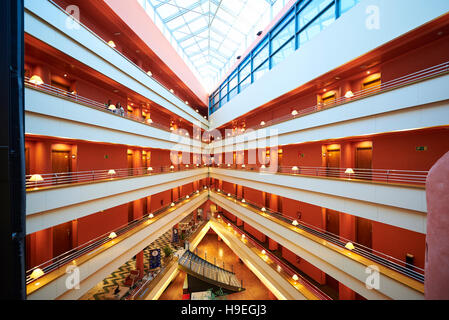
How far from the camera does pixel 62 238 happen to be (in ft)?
26.6

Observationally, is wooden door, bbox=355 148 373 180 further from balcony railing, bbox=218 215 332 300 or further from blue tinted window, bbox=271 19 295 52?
blue tinted window, bbox=271 19 295 52

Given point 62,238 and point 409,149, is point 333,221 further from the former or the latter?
point 62,238

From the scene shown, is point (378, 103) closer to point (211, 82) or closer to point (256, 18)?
point (256, 18)

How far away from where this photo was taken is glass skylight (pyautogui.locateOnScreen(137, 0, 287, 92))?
12.9m

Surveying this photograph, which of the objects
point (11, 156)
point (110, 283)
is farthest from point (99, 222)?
point (11, 156)

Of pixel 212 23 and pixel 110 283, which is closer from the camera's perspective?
pixel 110 283

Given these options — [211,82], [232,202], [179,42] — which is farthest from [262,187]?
[211,82]

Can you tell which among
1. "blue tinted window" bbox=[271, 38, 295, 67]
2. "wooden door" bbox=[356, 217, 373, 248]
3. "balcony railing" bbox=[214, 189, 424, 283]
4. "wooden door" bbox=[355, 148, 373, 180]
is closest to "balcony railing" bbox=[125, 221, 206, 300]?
"balcony railing" bbox=[214, 189, 424, 283]

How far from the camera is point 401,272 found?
5840 millimetres

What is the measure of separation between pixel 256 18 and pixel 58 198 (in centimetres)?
1634

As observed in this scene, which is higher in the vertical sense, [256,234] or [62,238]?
[62,238]

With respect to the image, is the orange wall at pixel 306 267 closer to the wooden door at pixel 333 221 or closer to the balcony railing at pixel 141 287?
the wooden door at pixel 333 221

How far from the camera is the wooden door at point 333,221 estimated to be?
31.8 ft

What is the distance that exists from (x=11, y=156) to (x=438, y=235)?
725 centimetres
